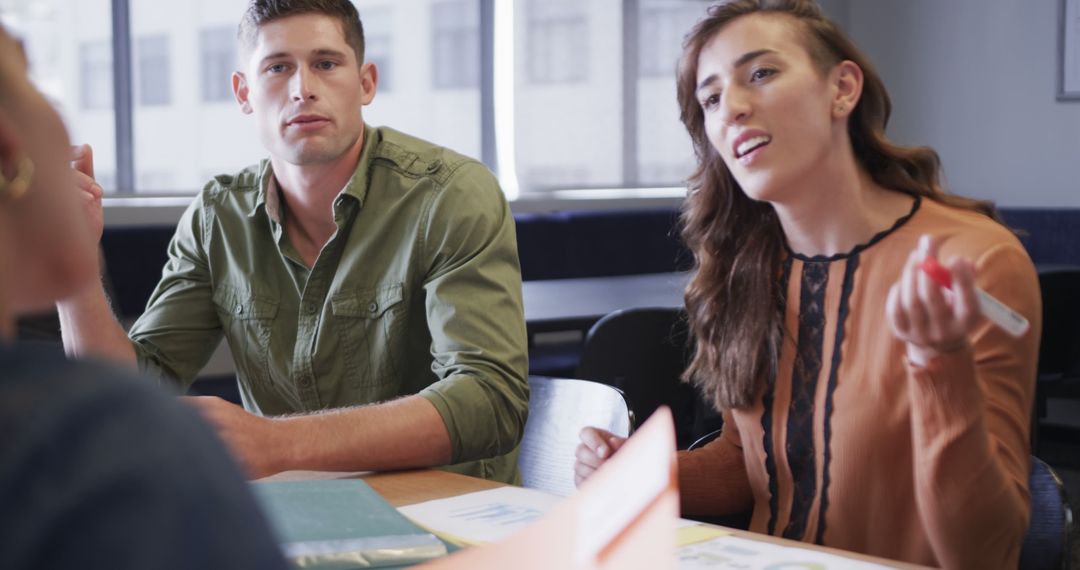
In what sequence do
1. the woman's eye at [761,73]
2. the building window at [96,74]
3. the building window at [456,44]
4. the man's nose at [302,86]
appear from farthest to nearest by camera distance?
the building window at [456,44], the building window at [96,74], the man's nose at [302,86], the woman's eye at [761,73]

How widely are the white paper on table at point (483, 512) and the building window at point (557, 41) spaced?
4.83 meters

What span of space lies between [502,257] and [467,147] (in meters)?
4.11

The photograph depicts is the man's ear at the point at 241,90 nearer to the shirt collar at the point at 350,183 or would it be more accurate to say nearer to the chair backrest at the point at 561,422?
the shirt collar at the point at 350,183

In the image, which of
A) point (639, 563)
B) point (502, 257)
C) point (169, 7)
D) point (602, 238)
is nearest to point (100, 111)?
point (169, 7)

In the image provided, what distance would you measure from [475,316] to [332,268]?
333 millimetres

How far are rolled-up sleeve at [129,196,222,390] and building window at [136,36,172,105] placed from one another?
121 inches

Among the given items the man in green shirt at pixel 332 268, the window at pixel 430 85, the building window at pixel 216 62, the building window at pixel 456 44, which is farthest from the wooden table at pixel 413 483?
the building window at pixel 456 44

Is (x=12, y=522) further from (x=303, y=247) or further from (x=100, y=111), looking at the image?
(x=100, y=111)

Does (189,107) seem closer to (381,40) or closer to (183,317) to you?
(381,40)

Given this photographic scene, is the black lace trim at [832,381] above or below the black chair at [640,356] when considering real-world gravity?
above

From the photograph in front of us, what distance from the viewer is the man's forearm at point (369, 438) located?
1.43 m

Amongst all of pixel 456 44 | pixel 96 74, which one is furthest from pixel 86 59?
pixel 456 44

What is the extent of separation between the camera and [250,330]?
6.59 feet

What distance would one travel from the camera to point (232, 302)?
204 centimetres
